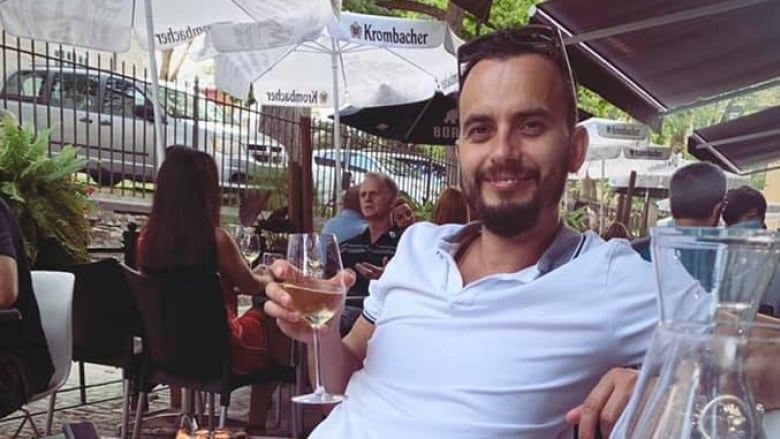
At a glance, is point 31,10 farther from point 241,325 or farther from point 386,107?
point 386,107

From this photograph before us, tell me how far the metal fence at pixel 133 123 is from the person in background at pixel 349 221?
1.80 meters

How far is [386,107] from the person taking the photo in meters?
8.55

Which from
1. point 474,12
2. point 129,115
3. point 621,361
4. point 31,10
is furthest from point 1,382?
point 129,115

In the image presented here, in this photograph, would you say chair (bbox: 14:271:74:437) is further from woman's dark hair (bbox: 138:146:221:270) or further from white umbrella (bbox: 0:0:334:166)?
white umbrella (bbox: 0:0:334:166)

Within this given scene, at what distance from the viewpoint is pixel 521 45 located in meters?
1.62

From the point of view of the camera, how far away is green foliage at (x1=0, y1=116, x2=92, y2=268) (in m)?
5.23

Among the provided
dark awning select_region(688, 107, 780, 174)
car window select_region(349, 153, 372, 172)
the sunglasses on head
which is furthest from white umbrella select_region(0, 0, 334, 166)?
car window select_region(349, 153, 372, 172)

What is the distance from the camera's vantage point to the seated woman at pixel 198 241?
11.9ft

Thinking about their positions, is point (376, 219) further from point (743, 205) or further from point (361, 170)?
point (361, 170)

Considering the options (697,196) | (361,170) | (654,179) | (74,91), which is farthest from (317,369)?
(654,179)

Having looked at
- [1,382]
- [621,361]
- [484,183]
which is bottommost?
[1,382]

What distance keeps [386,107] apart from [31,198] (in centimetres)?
418

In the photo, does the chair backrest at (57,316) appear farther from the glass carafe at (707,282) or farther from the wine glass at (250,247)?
the glass carafe at (707,282)

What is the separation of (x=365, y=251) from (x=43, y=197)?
2286 millimetres
